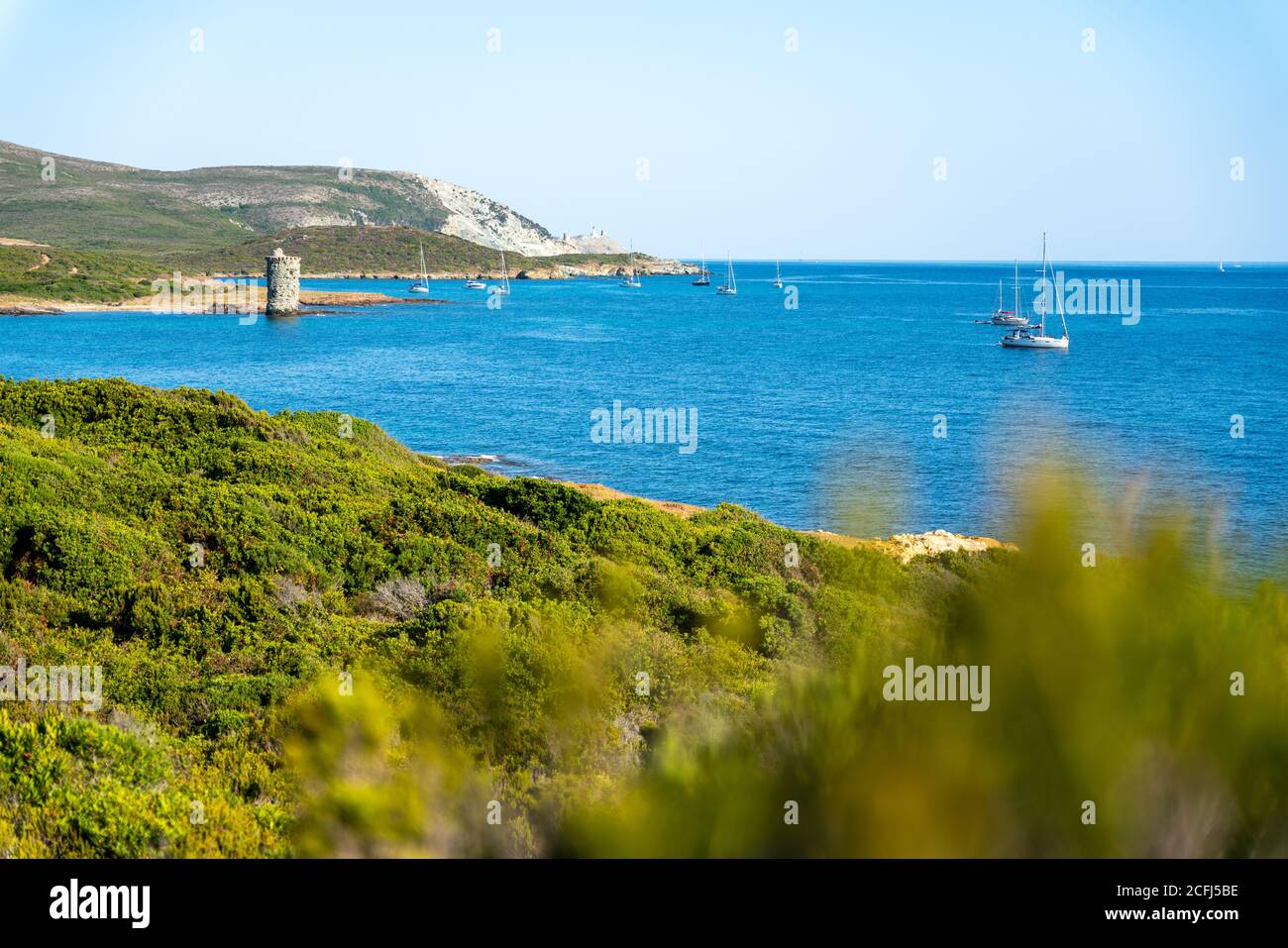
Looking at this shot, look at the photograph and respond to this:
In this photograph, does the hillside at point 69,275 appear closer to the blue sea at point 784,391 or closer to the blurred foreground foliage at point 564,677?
the blue sea at point 784,391

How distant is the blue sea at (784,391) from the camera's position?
33.9m

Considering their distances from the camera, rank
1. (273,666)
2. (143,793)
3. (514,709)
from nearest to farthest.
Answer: (143,793) → (514,709) → (273,666)

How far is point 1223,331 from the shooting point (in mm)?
116562

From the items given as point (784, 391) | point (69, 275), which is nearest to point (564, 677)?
point (784, 391)

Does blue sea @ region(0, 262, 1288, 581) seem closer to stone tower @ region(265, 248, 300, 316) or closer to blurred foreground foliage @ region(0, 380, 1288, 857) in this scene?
blurred foreground foliage @ region(0, 380, 1288, 857)

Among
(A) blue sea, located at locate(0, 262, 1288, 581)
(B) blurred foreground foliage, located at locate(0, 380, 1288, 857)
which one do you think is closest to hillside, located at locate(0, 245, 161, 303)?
(A) blue sea, located at locate(0, 262, 1288, 581)

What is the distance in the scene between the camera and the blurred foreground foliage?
2846 millimetres

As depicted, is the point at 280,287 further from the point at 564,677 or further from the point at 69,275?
the point at 564,677
